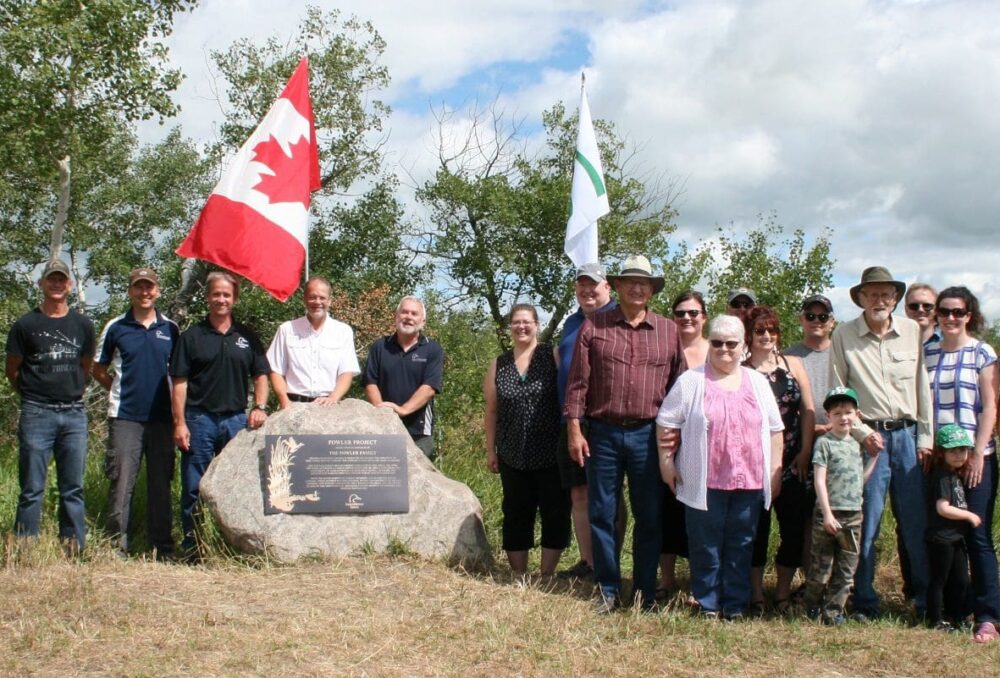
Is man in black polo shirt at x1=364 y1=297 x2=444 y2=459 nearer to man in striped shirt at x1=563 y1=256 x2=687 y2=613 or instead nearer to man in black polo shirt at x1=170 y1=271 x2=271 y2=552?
man in black polo shirt at x1=170 y1=271 x2=271 y2=552

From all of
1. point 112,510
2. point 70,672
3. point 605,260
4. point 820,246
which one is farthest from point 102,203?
point 70,672

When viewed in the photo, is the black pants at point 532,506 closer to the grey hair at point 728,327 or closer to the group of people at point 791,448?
the group of people at point 791,448

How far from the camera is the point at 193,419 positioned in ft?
21.2

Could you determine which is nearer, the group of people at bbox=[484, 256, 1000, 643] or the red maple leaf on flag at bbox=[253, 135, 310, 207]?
the group of people at bbox=[484, 256, 1000, 643]

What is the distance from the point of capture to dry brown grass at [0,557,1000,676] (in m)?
4.58

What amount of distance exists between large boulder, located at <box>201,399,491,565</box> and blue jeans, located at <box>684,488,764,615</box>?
166 cm

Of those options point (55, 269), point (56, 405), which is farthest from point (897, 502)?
point (55, 269)

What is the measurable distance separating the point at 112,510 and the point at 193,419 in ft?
2.63

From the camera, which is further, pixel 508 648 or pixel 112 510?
pixel 112 510

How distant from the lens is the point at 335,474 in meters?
6.51

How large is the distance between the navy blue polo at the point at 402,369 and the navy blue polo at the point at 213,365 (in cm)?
83

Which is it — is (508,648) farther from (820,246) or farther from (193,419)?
(820,246)

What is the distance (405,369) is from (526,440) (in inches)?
43.1

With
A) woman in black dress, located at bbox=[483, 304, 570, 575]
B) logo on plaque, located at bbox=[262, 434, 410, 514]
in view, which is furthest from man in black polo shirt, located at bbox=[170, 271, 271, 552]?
woman in black dress, located at bbox=[483, 304, 570, 575]
